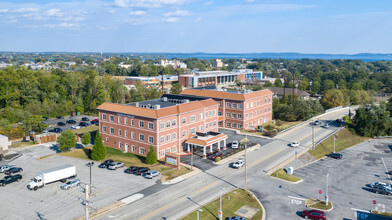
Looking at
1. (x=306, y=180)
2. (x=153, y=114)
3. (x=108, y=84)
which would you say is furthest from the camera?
(x=108, y=84)

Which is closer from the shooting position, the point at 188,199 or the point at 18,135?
the point at 188,199

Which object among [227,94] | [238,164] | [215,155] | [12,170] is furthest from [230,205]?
[227,94]

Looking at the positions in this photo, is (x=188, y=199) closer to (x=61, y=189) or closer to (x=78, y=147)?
(x=61, y=189)

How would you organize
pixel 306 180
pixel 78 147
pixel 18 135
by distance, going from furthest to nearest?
pixel 18 135 < pixel 78 147 < pixel 306 180

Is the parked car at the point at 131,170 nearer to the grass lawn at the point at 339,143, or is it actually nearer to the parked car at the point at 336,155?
the grass lawn at the point at 339,143

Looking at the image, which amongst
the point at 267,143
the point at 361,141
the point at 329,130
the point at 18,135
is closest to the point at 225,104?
the point at 267,143

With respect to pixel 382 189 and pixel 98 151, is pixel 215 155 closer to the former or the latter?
pixel 98 151
